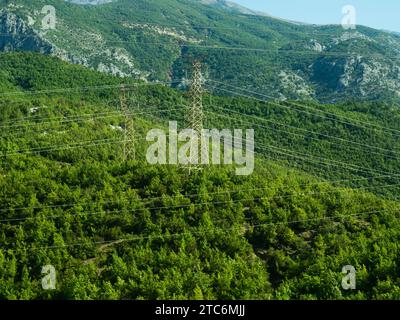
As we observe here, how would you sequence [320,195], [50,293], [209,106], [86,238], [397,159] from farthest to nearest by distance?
[209,106], [397,159], [320,195], [86,238], [50,293]

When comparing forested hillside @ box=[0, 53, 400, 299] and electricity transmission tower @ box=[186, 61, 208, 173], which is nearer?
forested hillside @ box=[0, 53, 400, 299]

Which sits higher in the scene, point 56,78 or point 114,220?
point 56,78

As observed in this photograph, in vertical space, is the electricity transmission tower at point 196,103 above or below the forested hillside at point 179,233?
above

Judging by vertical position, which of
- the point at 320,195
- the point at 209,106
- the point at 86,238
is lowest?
the point at 86,238

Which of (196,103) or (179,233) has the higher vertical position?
(196,103)

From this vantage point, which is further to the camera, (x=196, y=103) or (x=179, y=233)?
(x=196, y=103)

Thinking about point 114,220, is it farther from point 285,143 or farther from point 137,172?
point 285,143

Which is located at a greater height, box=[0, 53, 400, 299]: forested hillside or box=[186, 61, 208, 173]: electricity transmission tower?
box=[186, 61, 208, 173]: electricity transmission tower

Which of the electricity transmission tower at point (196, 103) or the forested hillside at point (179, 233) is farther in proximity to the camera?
the electricity transmission tower at point (196, 103)

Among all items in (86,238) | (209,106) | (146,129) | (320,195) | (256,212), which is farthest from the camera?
(209,106)

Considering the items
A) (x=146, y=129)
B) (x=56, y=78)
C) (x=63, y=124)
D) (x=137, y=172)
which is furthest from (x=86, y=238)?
(x=56, y=78)

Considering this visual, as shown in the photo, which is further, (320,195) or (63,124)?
(63,124)
